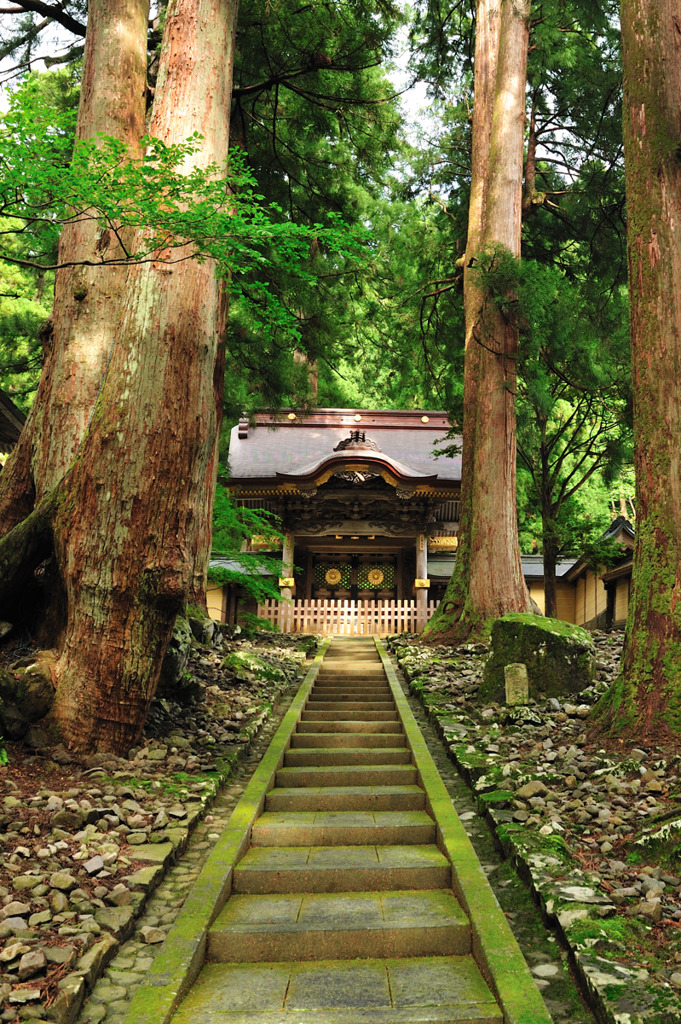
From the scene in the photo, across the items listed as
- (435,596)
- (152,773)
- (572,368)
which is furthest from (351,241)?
(435,596)

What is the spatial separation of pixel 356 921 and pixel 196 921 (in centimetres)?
77

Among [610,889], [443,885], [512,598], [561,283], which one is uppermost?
[561,283]

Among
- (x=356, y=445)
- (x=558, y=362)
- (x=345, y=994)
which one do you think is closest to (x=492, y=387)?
(x=558, y=362)

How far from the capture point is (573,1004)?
2.61 meters

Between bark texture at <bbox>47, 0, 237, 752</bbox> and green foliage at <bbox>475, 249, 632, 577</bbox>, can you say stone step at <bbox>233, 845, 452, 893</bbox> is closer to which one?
bark texture at <bbox>47, 0, 237, 752</bbox>

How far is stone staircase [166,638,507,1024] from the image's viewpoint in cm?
277

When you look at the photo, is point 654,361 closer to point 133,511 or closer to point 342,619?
point 133,511

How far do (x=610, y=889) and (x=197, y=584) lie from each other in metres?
6.39

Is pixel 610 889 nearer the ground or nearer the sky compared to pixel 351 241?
nearer the ground

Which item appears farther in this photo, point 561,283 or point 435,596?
point 435,596

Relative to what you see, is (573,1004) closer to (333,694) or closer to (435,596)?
(333,694)

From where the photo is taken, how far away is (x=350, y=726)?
670 centimetres

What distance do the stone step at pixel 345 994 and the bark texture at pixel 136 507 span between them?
1.98m

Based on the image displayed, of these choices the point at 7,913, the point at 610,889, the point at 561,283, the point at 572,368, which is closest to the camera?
the point at 7,913
